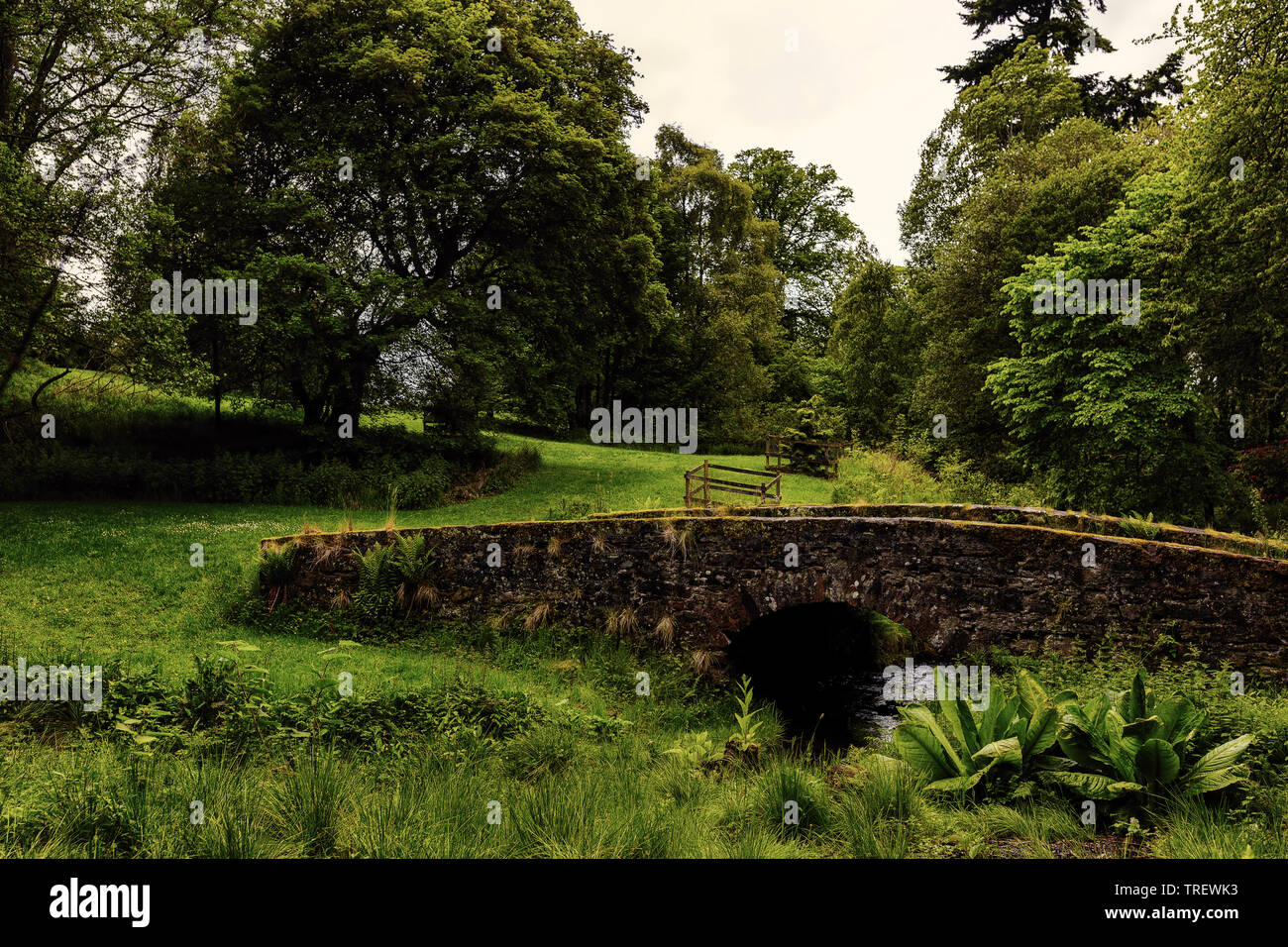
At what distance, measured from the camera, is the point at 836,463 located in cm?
2514

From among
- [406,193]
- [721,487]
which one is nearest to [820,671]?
[721,487]

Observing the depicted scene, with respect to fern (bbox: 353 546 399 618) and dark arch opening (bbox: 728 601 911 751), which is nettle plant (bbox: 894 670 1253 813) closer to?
dark arch opening (bbox: 728 601 911 751)

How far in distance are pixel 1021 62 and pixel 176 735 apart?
110 feet

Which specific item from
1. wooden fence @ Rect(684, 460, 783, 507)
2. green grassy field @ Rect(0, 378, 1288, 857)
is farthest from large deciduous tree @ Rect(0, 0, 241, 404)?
wooden fence @ Rect(684, 460, 783, 507)

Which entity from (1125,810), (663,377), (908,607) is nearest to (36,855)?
(1125,810)

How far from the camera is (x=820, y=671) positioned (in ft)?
44.6

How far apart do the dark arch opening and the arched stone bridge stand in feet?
3.08

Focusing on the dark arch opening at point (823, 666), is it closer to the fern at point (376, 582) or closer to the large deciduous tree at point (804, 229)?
the fern at point (376, 582)

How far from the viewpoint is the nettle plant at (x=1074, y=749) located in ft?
14.9

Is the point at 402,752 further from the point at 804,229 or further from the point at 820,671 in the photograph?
the point at 804,229

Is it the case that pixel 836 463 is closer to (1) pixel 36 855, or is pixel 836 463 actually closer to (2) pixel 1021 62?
(2) pixel 1021 62

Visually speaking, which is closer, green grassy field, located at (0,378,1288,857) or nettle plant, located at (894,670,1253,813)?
green grassy field, located at (0,378,1288,857)

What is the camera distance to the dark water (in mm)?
10586

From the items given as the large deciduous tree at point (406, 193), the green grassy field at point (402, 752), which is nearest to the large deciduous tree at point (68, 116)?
the large deciduous tree at point (406, 193)
